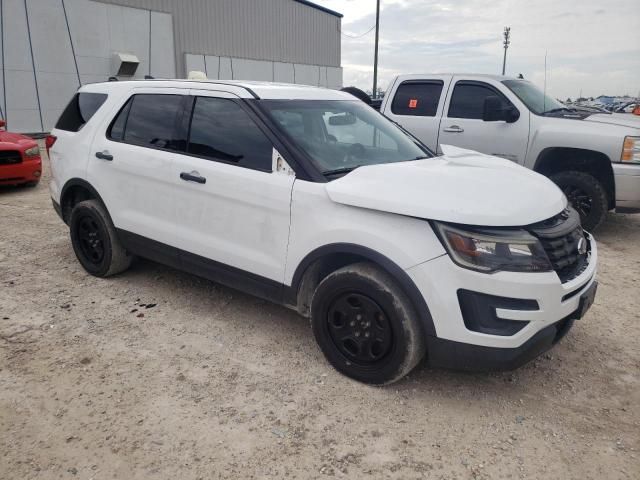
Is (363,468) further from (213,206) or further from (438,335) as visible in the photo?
(213,206)

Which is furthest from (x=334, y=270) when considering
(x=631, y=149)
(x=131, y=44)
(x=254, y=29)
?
(x=254, y=29)

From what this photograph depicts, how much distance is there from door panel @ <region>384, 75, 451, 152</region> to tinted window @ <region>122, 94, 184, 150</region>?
400 cm

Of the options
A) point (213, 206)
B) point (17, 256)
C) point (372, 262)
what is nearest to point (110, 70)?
point (17, 256)

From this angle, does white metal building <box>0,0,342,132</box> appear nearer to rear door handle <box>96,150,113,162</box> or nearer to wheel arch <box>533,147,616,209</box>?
rear door handle <box>96,150,113,162</box>

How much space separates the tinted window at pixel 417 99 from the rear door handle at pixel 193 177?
4.43m

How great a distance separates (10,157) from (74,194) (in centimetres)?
435

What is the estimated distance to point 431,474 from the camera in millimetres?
2330

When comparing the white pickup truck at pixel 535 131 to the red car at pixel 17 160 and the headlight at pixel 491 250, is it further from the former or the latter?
the red car at pixel 17 160

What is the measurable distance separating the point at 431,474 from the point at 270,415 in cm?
90

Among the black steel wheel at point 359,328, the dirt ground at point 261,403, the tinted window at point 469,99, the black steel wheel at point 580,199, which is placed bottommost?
the dirt ground at point 261,403

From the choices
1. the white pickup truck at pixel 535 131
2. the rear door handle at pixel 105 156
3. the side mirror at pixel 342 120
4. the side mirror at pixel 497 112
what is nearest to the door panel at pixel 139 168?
the rear door handle at pixel 105 156

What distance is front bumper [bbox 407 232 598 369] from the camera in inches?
99.1

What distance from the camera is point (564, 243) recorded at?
2.75 meters

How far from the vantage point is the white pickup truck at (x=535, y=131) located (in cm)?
580
